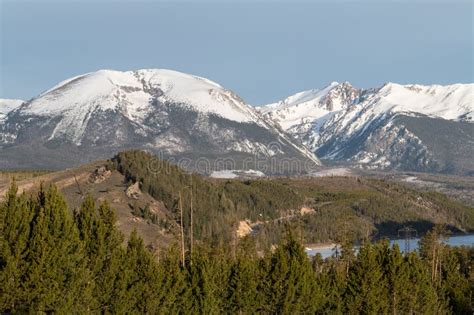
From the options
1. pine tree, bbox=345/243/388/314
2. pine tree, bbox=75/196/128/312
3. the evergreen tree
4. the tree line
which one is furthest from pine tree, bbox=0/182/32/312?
pine tree, bbox=345/243/388/314

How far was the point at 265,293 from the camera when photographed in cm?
10725

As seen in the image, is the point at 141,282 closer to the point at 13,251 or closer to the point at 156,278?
the point at 156,278

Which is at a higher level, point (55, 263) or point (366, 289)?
point (55, 263)

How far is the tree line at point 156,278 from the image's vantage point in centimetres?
8638

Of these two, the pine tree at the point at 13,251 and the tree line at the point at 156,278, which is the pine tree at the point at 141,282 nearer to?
the tree line at the point at 156,278

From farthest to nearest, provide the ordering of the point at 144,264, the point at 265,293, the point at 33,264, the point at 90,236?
1. the point at 265,293
2. the point at 144,264
3. the point at 90,236
4. the point at 33,264

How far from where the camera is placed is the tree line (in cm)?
8638

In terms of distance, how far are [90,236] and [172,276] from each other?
13671mm

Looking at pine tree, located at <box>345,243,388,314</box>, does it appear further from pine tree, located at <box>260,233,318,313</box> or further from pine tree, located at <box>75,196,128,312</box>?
pine tree, located at <box>75,196,128,312</box>

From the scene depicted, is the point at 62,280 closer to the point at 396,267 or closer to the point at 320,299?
the point at 320,299

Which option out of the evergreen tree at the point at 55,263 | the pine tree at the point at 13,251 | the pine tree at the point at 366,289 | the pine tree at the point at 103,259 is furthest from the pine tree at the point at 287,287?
the pine tree at the point at 13,251

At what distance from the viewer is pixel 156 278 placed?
100250 millimetres

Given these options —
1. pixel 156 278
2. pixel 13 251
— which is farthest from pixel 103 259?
pixel 13 251

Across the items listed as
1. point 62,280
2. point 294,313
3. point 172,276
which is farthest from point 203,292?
point 62,280
